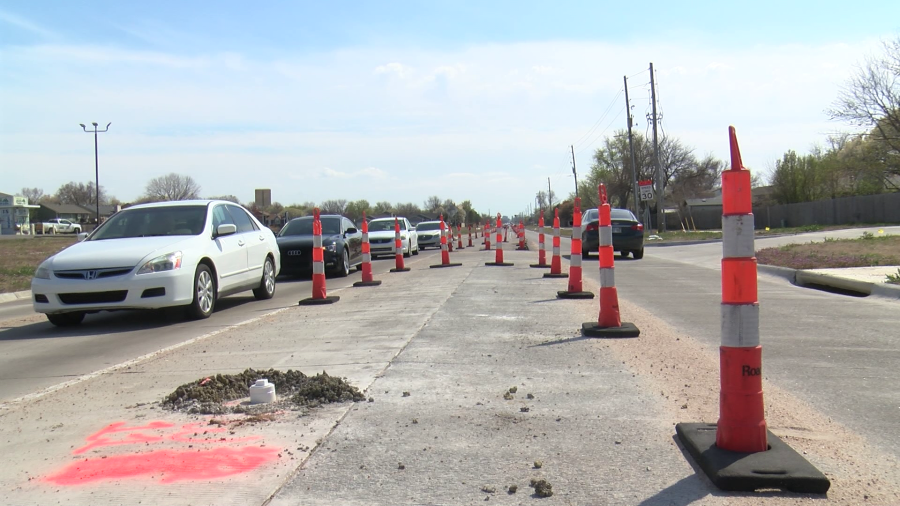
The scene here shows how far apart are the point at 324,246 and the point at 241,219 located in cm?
461

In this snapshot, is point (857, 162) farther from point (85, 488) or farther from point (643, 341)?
point (85, 488)

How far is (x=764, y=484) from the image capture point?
303cm

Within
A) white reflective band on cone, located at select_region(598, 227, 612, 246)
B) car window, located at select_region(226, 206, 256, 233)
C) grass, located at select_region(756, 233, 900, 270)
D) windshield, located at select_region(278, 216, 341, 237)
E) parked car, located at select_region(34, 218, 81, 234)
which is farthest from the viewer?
parked car, located at select_region(34, 218, 81, 234)

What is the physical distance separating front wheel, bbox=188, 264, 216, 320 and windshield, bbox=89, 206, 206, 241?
0.65 meters

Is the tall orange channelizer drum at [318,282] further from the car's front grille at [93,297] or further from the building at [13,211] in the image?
the building at [13,211]

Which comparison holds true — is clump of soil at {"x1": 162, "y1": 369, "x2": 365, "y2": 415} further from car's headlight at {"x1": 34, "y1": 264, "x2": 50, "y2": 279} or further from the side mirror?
the side mirror

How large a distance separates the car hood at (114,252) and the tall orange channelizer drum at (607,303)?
518 cm

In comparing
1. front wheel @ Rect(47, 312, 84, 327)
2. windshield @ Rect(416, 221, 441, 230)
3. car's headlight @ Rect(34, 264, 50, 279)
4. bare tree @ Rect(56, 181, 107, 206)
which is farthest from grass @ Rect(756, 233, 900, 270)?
bare tree @ Rect(56, 181, 107, 206)

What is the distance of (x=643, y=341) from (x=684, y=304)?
3.49 meters

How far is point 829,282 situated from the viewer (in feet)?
40.5

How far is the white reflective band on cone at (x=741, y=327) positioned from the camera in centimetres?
337

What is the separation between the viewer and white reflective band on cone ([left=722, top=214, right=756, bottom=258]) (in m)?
3.38

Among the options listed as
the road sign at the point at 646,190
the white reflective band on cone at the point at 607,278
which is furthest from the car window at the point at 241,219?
the road sign at the point at 646,190

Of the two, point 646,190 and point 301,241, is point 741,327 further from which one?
point 646,190
